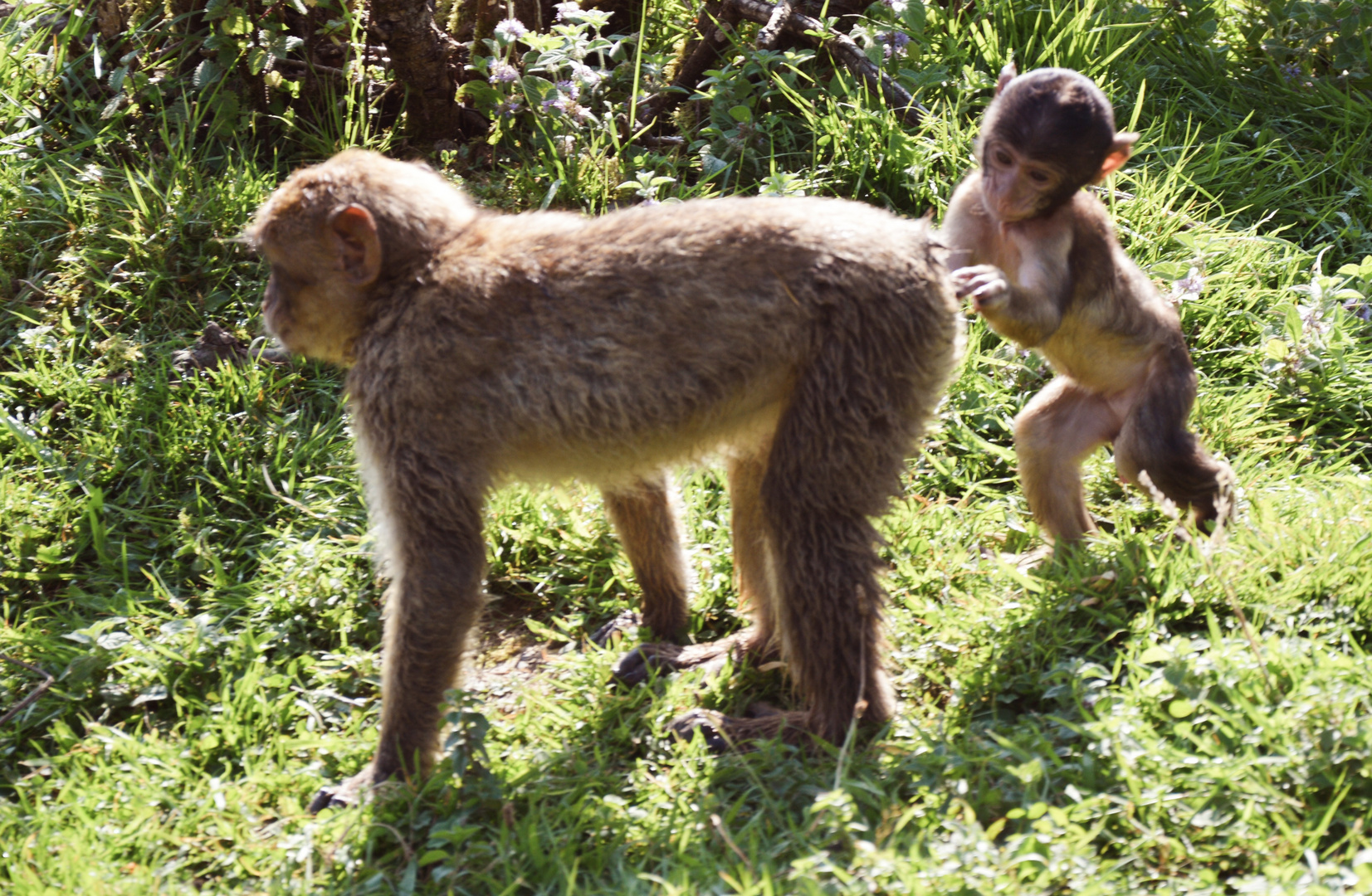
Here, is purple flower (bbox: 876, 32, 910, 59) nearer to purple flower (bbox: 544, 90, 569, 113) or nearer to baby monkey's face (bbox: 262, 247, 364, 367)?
purple flower (bbox: 544, 90, 569, 113)

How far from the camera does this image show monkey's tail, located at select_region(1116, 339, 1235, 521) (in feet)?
12.9

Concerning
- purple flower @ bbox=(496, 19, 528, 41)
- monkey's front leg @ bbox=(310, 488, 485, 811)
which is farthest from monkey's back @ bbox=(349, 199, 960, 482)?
purple flower @ bbox=(496, 19, 528, 41)

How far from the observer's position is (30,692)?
4.00 metres

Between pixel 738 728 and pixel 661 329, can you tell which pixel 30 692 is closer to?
pixel 738 728

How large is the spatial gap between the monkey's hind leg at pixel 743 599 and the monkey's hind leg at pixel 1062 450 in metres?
0.99

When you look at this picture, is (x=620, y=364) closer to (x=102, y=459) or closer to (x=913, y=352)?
(x=913, y=352)

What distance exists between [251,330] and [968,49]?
368 centimetres

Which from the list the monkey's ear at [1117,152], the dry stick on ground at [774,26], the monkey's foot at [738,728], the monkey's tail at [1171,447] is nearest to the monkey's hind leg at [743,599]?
the monkey's foot at [738,728]

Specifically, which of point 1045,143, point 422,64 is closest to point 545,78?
point 422,64

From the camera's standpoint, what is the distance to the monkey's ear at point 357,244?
11.5 ft

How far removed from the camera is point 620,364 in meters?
3.39

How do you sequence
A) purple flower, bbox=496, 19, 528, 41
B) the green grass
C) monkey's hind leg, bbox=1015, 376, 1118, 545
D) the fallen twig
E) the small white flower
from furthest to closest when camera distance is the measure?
the fallen twig < purple flower, bbox=496, 19, 528, 41 < the small white flower < monkey's hind leg, bbox=1015, 376, 1118, 545 < the green grass

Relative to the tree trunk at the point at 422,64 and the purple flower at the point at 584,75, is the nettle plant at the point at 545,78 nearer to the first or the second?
the purple flower at the point at 584,75

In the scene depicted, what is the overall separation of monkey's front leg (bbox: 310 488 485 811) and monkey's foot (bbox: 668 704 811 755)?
72cm
